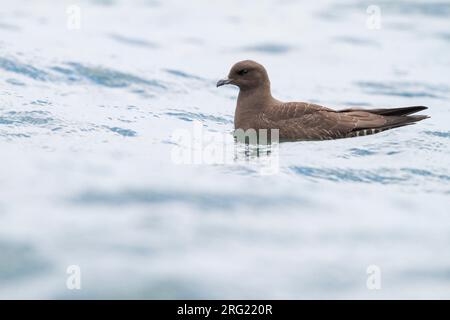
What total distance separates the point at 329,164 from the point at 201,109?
402 cm

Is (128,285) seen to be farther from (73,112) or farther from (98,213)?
(73,112)

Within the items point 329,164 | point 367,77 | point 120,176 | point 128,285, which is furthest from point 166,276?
point 367,77

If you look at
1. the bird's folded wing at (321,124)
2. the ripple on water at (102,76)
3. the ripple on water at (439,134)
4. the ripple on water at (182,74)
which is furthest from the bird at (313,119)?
the ripple on water at (182,74)

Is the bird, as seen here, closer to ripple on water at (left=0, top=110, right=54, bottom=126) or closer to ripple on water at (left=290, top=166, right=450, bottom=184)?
ripple on water at (left=290, top=166, right=450, bottom=184)

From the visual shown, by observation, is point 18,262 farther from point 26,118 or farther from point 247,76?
point 247,76

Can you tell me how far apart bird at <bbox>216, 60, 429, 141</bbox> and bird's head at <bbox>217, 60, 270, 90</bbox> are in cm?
13

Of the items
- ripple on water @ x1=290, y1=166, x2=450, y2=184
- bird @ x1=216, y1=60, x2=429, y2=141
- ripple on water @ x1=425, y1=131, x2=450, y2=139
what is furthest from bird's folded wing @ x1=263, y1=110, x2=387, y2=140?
ripple on water @ x1=290, y1=166, x2=450, y2=184

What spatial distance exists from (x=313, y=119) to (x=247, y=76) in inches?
43.8

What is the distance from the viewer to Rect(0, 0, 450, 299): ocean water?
20.5ft

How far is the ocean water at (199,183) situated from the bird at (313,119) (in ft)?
0.53

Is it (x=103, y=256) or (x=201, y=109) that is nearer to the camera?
(x=103, y=256)

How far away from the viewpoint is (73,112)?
11.4m

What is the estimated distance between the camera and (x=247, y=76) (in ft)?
35.3

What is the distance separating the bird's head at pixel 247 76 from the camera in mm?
10727
